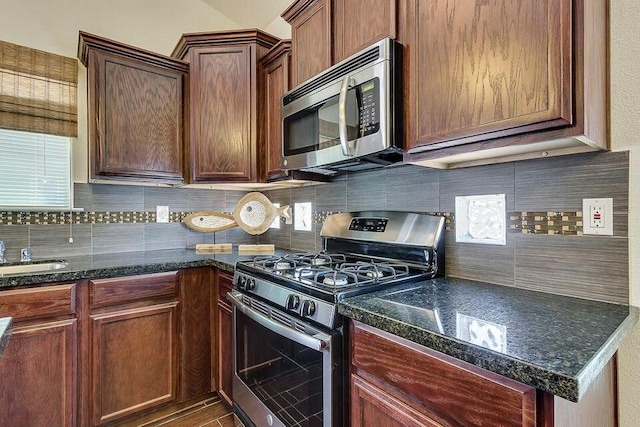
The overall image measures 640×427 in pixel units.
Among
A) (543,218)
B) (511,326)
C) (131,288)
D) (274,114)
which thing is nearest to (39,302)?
(131,288)

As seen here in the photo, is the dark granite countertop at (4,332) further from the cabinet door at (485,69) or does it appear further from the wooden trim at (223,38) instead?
the wooden trim at (223,38)

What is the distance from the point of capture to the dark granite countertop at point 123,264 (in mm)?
1518

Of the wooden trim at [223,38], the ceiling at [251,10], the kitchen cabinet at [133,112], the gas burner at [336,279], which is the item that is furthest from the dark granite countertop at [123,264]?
the ceiling at [251,10]

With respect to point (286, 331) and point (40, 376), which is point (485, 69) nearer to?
point (286, 331)

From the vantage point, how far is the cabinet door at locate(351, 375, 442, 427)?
2.84 ft

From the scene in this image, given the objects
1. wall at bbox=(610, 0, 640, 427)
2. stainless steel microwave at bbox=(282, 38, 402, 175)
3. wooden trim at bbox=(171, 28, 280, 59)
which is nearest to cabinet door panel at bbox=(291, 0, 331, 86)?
stainless steel microwave at bbox=(282, 38, 402, 175)

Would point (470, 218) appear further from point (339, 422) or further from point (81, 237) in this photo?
point (81, 237)

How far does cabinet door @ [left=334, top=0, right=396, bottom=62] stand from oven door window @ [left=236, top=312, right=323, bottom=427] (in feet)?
4.16

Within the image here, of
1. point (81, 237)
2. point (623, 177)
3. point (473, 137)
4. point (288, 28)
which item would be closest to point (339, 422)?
point (473, 137)

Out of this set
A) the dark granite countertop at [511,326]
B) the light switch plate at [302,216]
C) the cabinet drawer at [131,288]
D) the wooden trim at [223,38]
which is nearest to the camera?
the dark granite countertop at [511,326]

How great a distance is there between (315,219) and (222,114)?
3.09 feet

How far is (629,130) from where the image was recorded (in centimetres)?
99

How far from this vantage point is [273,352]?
142 cm

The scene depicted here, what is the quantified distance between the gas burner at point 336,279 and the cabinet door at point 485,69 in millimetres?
570
